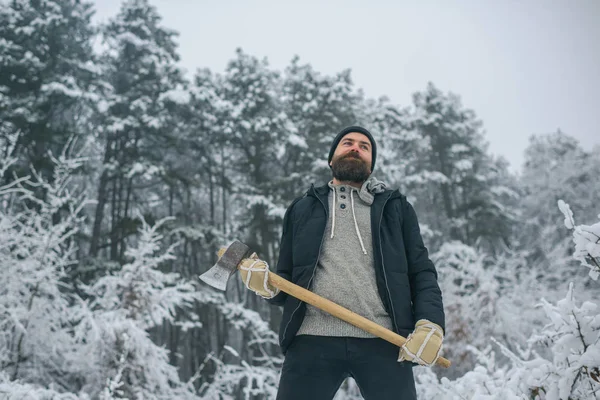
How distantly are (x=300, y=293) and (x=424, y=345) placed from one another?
74 cm

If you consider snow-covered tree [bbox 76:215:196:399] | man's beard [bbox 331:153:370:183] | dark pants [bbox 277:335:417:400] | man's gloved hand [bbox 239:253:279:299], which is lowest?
snow-covered tree [bbox 76:215:196:399]

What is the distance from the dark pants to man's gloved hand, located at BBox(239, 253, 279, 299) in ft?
1.28

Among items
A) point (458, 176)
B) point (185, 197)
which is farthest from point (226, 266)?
point (458, 176)

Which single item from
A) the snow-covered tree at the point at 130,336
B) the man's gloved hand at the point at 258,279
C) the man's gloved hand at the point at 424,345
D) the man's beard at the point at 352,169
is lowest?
the snow-covered tree at the point at 130,336

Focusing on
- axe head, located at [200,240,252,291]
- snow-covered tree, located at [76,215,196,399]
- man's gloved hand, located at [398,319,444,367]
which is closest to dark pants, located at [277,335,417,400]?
man's gloved hand, located at [398,319,444,367]

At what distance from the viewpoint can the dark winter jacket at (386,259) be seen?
2344mm

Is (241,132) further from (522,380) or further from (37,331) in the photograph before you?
(522,380)

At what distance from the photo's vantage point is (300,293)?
2.41 meters

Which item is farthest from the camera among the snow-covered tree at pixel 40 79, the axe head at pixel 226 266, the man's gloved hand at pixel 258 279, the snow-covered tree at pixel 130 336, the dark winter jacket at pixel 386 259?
the snow-covered tree at pixel 40 79

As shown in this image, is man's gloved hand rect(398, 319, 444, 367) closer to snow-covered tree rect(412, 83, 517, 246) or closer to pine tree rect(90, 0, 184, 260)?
pine tree rect(90, 0, 184, 260)

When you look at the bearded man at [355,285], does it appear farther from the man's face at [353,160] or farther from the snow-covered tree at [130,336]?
the snow-covered tree at [130,336]

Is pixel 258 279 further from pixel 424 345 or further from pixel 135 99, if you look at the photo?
pixel 135 99

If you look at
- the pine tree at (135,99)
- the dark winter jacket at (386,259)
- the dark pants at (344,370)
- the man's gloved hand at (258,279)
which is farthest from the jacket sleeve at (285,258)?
the pine tree at (135,99)

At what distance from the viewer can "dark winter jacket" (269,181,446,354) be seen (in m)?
2.34
